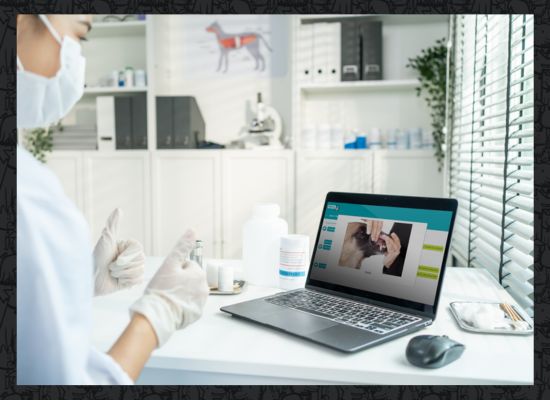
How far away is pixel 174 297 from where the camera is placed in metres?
0.84

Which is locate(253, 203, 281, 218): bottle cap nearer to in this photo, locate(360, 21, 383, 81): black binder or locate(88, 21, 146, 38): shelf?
locate(360, 21, 383, 81): black binder

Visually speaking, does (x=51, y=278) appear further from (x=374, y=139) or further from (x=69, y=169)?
(x=69, y=169)

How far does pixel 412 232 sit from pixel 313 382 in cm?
37

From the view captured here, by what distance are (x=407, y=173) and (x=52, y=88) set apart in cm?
211

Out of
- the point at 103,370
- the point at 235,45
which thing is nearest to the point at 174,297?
the point at 103,370

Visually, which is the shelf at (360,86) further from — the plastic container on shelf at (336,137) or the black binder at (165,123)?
the black binder at (165,123)

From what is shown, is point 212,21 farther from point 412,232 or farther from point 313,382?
point 313,382

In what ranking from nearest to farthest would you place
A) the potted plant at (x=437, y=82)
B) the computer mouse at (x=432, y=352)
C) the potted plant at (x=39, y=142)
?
the computer mouse at (x=432, y=352) < the potted plant at (x=437, y=82) < the potted plant at (x=39, y=142)

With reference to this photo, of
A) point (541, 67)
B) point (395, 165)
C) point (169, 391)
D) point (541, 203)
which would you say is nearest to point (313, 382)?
point (169, 391)

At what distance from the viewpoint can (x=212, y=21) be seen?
9.80 feet

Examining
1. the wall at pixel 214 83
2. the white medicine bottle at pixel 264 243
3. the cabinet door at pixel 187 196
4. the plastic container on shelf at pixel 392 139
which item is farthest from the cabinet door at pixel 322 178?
the white medicine bottle at pixel 264 243

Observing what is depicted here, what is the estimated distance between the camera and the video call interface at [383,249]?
999 millimetres

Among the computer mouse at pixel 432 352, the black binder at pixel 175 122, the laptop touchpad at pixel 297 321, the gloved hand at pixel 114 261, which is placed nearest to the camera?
the computer mouse at pixel 432 352

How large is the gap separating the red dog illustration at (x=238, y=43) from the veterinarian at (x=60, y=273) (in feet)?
7.24
